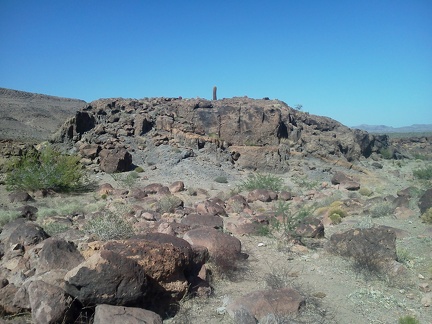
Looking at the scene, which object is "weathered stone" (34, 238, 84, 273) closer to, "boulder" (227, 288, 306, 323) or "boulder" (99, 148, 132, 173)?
"boulder" (227, 288, 306, 323)

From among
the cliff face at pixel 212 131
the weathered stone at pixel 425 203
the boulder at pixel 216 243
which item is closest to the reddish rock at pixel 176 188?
the cliff face at pixel 212 131

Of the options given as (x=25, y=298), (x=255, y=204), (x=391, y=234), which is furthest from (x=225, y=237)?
(x=255, y=204)

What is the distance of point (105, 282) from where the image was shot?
4207 millimetres

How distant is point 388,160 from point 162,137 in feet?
65.1

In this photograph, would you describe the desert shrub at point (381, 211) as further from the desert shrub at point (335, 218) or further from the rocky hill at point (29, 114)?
the rocky hill at point (29, 114)

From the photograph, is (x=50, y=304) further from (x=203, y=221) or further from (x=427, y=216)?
(x=427, y=216)

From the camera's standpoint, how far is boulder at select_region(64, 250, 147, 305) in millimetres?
4184

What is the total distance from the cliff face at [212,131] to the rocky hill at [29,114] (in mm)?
12081

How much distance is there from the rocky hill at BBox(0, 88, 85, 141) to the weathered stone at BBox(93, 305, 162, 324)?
34482 millimetres

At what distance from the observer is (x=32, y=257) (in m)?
5.46

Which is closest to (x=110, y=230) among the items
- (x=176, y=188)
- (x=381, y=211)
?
(x=381, y=211)

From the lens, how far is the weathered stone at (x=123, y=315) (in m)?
3.98

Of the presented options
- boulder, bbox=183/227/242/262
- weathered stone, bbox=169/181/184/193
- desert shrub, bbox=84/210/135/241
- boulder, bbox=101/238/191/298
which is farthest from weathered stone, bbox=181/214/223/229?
weathered stone, bbox=169/181/184/193

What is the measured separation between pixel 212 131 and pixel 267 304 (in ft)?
70.6
